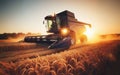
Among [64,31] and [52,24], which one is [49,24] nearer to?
[52,24]

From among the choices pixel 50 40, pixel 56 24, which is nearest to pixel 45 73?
pixel 50 40

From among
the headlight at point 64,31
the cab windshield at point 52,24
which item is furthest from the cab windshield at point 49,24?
the headlight at point 64,31

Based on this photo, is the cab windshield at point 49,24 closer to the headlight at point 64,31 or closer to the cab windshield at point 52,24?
the cab windshield at point 52,24

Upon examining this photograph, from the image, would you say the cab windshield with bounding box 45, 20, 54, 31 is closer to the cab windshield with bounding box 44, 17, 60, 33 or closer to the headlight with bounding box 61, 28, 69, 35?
the cab windshield with bounding box 44, 17, 60, 33

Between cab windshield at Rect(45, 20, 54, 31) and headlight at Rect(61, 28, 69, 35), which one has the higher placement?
cab windshield at Rect(45, 20, 54, 31)

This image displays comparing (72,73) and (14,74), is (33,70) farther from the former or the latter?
(72,73)

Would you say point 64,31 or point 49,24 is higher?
point 49,24

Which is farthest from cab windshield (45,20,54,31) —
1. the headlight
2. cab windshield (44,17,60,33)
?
the headlight

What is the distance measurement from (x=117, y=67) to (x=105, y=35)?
35.6 meters

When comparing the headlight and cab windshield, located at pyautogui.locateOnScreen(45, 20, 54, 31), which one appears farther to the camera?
cab windshield, located at pyautogui.locateOnScreen(45, 20, 54, 31)

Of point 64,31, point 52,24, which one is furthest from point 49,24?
point 64,31

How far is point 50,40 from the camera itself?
1723 centimetres

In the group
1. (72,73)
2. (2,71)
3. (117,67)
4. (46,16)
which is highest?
(46,16)

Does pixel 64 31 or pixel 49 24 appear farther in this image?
pixel 49 24
